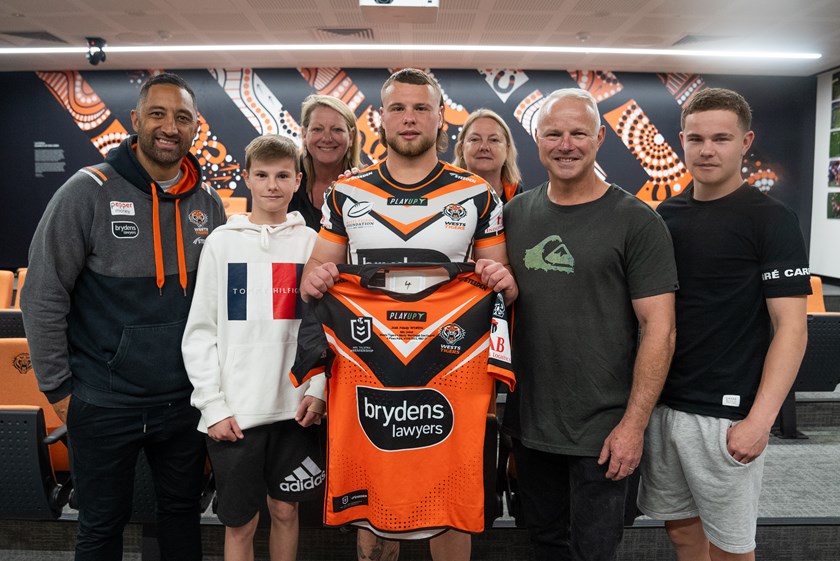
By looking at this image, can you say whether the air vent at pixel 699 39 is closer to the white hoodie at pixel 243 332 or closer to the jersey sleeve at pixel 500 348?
the jersey sleeve at pixel 500 348

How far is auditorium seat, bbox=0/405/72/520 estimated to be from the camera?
2.14 meters

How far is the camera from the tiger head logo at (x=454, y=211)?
1685mm

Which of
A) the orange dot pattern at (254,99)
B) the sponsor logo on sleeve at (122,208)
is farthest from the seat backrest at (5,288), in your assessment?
the orange dot pattern at (254,99)

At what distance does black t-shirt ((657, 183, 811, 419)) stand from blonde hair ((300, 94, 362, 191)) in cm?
157

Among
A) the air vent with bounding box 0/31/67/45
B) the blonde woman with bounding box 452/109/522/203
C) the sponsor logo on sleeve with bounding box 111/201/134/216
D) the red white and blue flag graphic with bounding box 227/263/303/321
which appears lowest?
the red white and blue flag graphic with bounding box 227/263/303/321

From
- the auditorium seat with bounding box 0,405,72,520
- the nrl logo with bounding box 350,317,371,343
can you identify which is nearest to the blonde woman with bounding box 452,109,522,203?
the nrl logo with bounding box 350,317,371,343

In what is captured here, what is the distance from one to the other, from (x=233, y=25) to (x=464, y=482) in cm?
677

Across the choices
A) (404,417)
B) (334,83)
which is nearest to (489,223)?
(404,417)

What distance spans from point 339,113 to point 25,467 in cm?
193

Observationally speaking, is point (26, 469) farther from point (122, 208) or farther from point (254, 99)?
point (254, 99)

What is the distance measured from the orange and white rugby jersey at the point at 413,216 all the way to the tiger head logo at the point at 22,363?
1.74m

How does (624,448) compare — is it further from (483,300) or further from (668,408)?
(483,300)

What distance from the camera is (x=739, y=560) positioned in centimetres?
175

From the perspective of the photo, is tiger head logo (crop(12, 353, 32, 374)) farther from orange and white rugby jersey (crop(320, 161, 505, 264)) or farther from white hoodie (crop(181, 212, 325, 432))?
orange and white rugby jersey (crop(320, 161, 505, 264))
